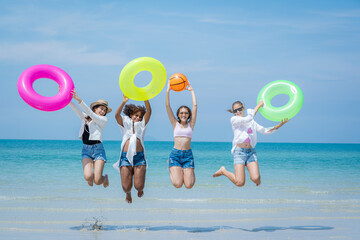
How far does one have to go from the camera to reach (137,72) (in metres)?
7.70

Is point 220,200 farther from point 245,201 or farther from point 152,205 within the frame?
point 152,205

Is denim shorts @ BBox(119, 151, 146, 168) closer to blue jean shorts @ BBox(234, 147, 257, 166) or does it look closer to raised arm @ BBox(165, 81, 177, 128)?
raised arm @ BBox(165, 81, 177, 128)

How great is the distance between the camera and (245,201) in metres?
12.4

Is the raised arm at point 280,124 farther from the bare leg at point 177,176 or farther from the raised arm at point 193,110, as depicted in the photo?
the bare leg at point 177,176

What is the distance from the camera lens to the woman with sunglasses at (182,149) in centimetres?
797

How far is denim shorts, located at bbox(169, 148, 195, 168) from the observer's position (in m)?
8.01

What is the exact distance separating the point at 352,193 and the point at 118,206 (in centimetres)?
736

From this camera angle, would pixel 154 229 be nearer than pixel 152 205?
Yes

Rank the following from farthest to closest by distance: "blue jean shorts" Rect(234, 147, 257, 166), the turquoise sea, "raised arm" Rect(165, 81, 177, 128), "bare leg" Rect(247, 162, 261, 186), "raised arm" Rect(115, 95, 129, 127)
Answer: the turquoise sea
"blue jean shorts" Rect(234, 147, 257, 166)
"bare leg" Rect(247, 162, 261, 186)
"raised arm" Rect(165, 81, 177, 128)
"raised arm" Rect(115, 95, 129, 127)

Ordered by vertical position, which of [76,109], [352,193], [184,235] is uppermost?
[352,193]

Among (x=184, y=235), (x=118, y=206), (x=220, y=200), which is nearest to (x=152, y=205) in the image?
(x=118, y=206)

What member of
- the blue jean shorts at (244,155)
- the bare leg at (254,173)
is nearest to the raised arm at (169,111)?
the blue jean shorts at (244,155)

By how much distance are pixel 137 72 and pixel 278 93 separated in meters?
2.63

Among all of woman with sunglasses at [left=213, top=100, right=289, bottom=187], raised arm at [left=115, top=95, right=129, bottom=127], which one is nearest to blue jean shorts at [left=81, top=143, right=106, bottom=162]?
raised arm at [left=115, top=95, right=129, bottom=127]
